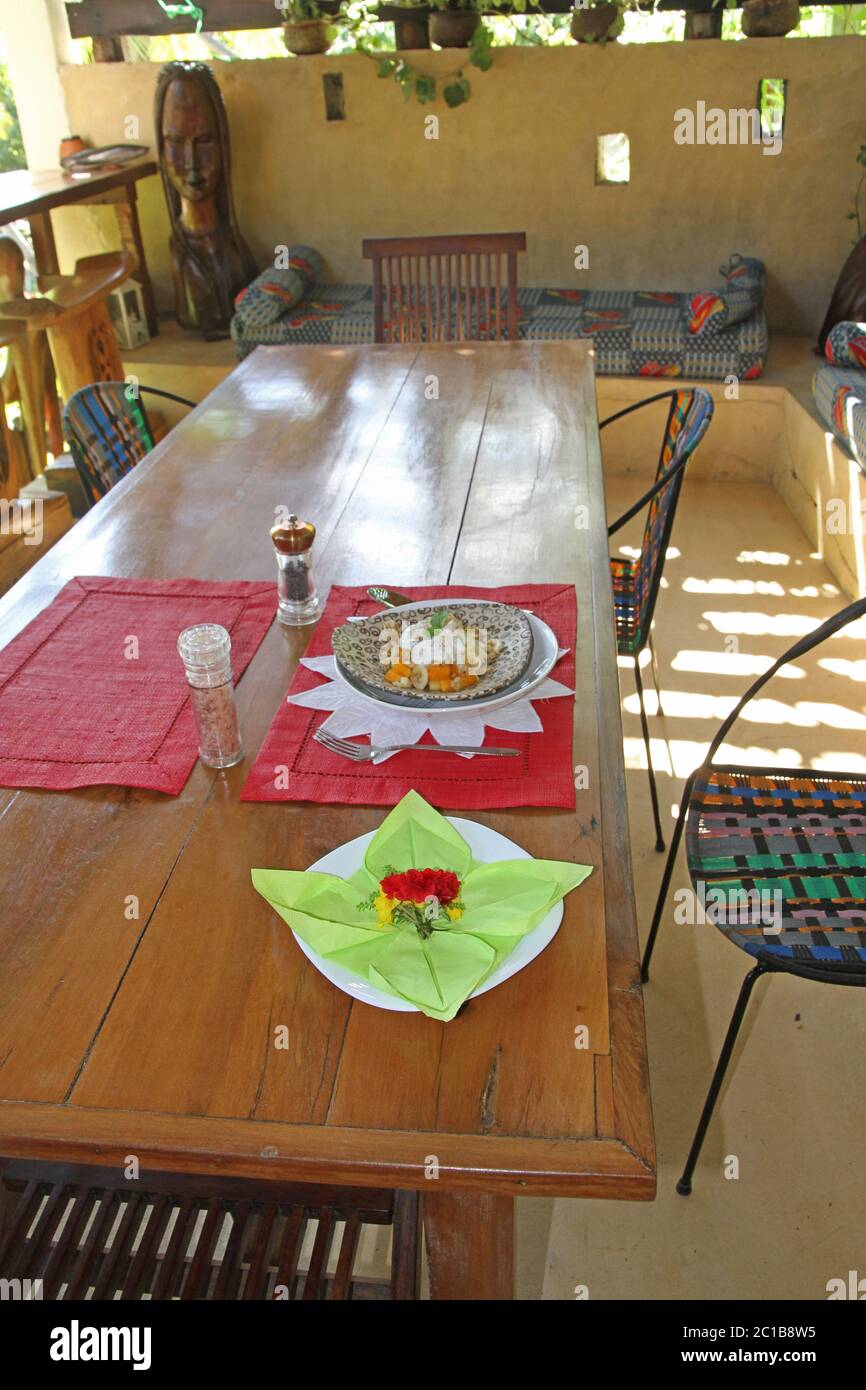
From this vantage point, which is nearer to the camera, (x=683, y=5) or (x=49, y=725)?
(x=49, y=725)

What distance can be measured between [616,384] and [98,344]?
1880mm

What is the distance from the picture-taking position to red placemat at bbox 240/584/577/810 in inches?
47.3

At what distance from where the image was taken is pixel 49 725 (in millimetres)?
1347

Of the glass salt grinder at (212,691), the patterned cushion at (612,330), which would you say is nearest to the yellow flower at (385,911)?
the glass salt grinder at (212,691)

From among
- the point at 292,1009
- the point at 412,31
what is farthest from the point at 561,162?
the point at 292,1009

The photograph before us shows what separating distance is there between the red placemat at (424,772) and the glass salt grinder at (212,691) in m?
0.05

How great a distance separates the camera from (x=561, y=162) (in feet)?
14.9

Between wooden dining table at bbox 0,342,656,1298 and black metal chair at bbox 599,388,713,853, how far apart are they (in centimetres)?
30

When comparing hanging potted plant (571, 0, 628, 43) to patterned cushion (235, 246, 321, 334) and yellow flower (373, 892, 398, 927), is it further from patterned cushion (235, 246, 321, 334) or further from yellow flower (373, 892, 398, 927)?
yellow flower (373, 892, 398, 927)

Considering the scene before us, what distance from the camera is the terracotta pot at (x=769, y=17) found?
13.6 feet

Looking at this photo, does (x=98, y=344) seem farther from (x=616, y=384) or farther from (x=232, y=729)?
(x=232, y=729)

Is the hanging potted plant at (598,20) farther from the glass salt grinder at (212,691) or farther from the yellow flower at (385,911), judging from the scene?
the yellow flower at (385,911)
